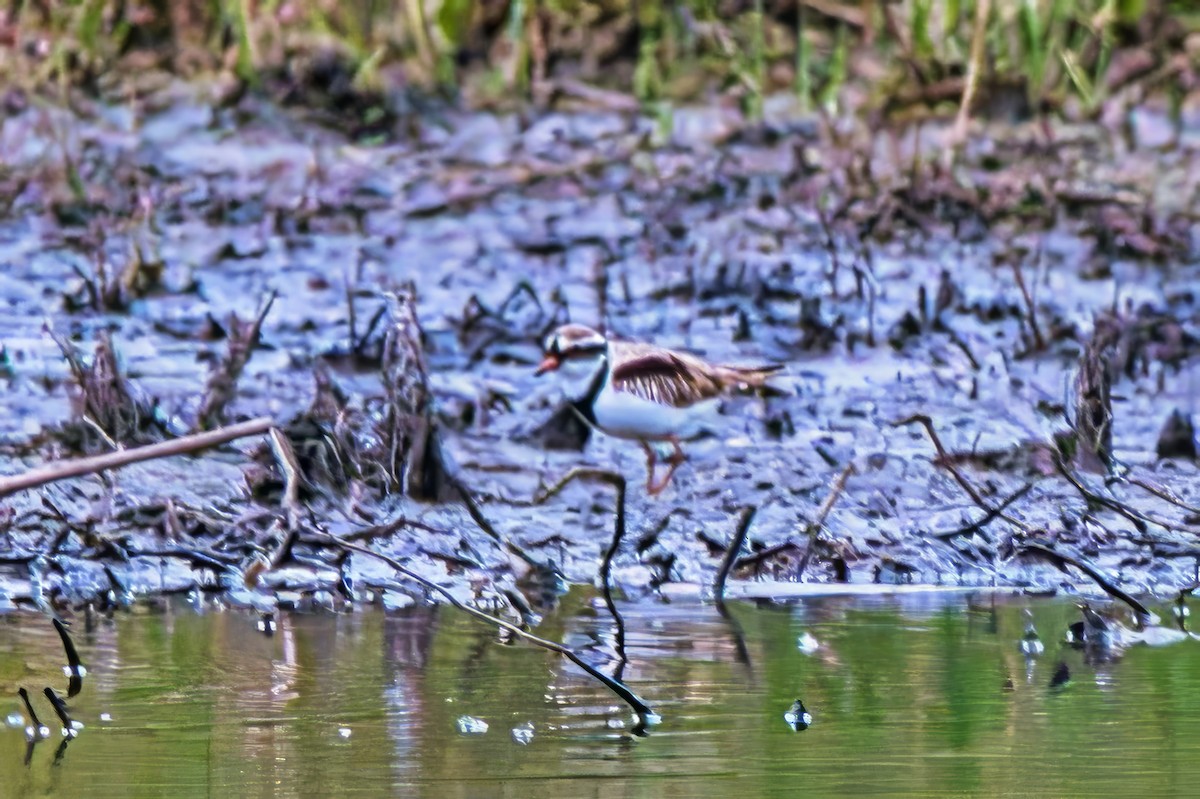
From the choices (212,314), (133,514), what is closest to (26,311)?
(212,314)

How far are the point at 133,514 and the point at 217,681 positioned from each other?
169cm

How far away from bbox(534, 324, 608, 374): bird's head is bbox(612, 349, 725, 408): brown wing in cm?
33

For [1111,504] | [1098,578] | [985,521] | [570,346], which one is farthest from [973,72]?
[1098,578]

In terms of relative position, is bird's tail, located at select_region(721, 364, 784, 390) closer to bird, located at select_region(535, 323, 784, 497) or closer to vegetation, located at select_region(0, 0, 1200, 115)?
bird, located at select_region(535, 323, 784, 497)

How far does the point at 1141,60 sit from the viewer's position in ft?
34.5

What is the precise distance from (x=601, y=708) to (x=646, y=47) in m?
7.02

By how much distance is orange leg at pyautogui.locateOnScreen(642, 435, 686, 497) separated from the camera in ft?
20.5

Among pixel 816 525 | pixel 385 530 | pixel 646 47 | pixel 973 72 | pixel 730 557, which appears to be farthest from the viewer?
pixel 646 47

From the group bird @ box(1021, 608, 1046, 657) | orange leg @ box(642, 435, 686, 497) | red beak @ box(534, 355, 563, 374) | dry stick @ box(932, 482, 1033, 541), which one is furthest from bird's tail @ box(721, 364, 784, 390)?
bird @ box(1021, 608, 1046, 657)

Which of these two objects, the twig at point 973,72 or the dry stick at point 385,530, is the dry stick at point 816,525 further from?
the twig at point 973,72

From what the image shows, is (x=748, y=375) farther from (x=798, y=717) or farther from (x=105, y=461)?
(x=105, y=461)

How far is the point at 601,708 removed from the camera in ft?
12.7

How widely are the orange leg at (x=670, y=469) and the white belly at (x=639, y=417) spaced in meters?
0.04

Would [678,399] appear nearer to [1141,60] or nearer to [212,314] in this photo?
[212,314]
